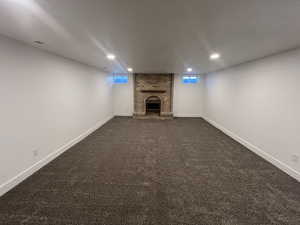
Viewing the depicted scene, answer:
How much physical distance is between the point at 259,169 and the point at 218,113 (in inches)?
124

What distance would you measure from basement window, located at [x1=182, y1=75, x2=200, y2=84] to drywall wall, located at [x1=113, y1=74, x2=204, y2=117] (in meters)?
0.15

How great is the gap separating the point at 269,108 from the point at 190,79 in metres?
4.68

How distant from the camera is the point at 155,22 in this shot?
158 centimetres

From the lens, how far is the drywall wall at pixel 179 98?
755cm

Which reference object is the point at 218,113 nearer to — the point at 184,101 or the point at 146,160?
the point at 184,101

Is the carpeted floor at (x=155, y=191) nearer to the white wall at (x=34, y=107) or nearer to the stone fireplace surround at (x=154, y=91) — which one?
the white wall at (x=34, y=107)

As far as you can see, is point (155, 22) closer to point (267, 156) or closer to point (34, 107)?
point (34, 107)

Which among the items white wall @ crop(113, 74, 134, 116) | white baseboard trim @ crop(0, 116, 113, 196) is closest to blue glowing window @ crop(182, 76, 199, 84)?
white wall @ crop(113, 74, 134, 116)

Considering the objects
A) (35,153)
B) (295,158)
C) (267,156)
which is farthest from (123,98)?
(295,158)

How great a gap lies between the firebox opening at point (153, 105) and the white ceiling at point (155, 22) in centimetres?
539

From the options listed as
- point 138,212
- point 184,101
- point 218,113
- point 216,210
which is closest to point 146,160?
point 138,212

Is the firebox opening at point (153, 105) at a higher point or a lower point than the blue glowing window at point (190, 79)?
lower

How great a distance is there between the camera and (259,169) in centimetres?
280

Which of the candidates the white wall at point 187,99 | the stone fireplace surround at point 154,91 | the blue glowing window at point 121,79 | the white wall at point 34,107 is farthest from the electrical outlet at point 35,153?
the white wall at point 187,99
